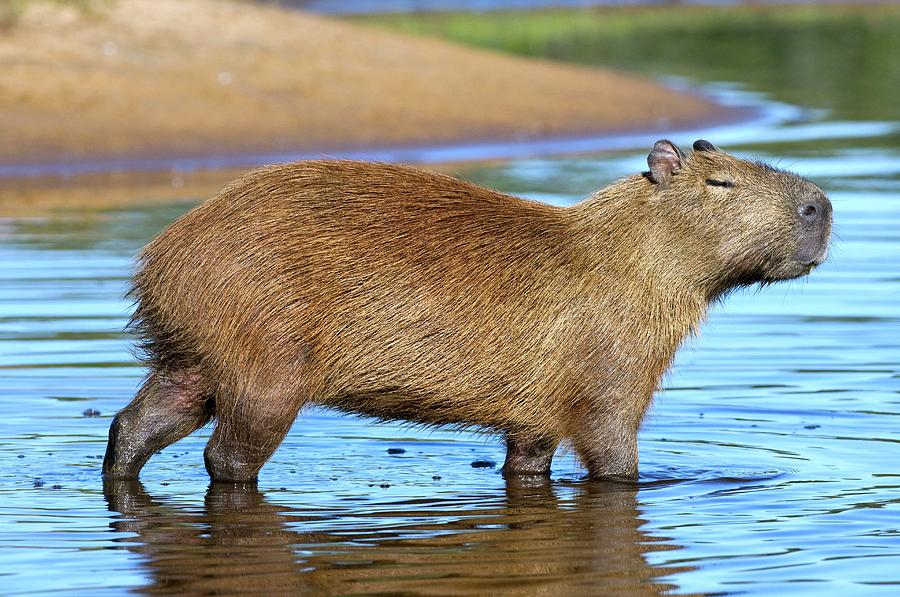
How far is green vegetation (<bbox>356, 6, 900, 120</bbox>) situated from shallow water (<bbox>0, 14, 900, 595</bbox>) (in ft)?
41.0

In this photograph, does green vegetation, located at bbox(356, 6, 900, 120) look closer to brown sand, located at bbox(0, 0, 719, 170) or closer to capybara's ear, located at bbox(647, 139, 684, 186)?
brown sand, located at bbox(0, 0, 719, 170)

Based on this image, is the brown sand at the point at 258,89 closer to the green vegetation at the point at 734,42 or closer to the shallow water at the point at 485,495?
the green vegetation at the point at 734,42

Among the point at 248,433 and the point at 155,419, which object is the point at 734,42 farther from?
the point at 248,433

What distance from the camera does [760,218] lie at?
603 centimetres

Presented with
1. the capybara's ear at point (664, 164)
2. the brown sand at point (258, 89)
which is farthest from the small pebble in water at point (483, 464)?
the brown sand at point (258, 89)

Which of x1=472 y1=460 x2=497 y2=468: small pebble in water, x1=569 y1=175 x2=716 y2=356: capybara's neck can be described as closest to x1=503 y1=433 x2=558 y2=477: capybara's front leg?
x1=472 y1=460 x2=497 y2=468: small pebble in water

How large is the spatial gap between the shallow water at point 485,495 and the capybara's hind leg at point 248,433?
91 millimetres

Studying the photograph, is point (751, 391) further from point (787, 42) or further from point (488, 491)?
point (787, 42)

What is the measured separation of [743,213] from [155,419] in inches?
86.3

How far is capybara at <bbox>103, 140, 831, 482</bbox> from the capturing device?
583 centimetres

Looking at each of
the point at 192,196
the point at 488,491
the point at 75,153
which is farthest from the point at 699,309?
the point at 75,153

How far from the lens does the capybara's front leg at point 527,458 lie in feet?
21.0

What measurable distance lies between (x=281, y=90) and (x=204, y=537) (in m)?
12.4

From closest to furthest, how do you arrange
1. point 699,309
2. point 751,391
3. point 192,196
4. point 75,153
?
point 699,309, point 751,391, point 192,196, point 75,153
